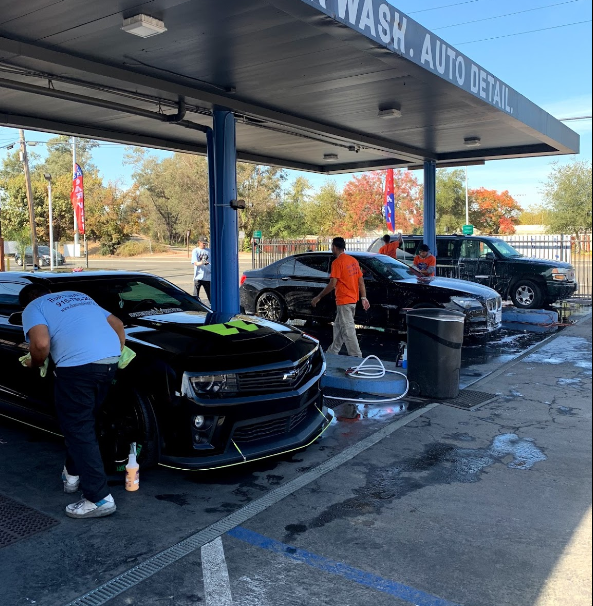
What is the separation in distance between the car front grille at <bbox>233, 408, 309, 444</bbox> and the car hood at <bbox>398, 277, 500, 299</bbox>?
5904mm

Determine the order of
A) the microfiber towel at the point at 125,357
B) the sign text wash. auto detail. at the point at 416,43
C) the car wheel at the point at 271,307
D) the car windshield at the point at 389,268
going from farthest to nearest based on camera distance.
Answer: the car wheel at the point at 271,307, the car windshield at the point at 389,268, the sign text wash. auto detail. at the point at 416,43, the microfiber towel at the point at 125,357

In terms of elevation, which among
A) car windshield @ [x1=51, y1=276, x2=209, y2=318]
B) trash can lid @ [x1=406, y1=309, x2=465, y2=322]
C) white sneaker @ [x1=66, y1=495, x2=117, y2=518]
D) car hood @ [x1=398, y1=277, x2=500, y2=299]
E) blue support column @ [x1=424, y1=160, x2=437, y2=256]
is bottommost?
white sneaker @ [x1=66, y1=495, x2=117, y2=518]

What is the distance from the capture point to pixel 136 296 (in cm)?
599

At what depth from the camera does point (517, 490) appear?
4543 mm

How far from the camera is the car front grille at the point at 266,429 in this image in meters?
4.51

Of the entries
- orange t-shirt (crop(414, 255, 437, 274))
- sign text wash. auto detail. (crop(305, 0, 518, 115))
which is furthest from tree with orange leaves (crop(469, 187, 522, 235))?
sign text wash. auto detail. (crop(305, 0, 518, 115))

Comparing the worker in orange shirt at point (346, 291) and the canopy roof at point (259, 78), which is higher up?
the canopy roof at point (259, 78)

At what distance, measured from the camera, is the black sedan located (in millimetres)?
10078

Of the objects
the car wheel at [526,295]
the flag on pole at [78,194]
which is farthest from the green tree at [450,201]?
the car wheel at [526,295]

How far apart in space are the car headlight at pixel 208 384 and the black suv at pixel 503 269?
1178 cm

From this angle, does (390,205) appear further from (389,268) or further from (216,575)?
(216,575)

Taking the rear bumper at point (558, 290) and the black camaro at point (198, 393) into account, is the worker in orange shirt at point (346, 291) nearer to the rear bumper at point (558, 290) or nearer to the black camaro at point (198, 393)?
the black camaro at point (198, 393)

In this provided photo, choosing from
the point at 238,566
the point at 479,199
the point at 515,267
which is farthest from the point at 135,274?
the point at 479,199

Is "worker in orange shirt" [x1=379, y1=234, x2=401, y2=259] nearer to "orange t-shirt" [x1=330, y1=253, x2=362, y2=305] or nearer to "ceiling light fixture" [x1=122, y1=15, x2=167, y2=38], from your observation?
"orange t-shirt" [x1=330, y1=253, x2=362, y2=305]
